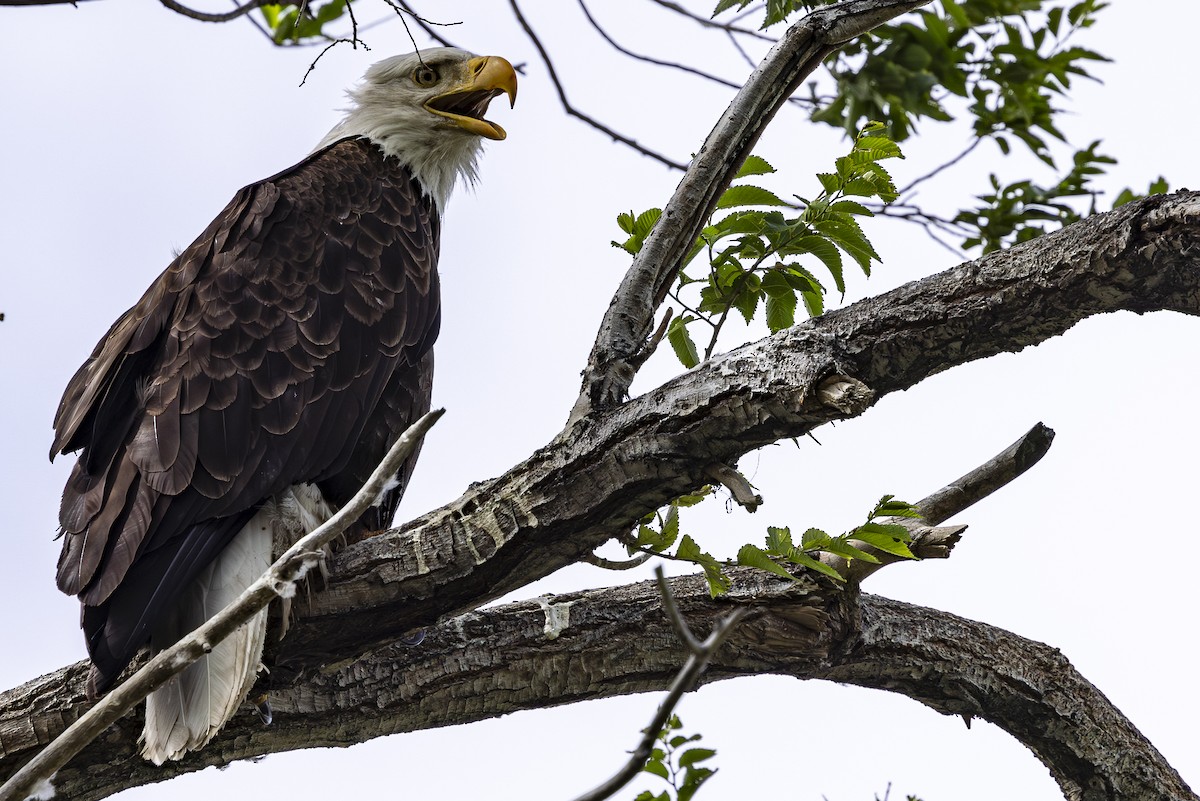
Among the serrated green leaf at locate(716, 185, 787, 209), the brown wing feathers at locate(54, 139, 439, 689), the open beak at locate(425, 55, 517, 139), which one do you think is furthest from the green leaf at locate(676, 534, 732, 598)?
the open beak at locate(425, 55, 517, 139)

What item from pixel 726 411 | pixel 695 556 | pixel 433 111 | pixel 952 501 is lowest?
pixel 695 556

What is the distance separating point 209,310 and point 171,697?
1.14 meters

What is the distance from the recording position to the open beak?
4367 millimetres

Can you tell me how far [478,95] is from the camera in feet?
15.0

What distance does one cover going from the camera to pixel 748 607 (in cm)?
324

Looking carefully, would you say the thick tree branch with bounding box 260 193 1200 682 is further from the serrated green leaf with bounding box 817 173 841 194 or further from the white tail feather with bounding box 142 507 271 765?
the serrated green leaf with bounding box 817 173 841 194

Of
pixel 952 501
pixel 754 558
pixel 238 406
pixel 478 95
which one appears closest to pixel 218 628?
pixel 754 558

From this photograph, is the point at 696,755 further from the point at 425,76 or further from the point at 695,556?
the point at 425,76

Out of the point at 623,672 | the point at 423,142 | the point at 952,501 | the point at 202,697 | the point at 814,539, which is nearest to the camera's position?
Answer: the point at 814,539

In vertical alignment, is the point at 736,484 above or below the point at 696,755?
above

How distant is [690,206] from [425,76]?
84.9 inches

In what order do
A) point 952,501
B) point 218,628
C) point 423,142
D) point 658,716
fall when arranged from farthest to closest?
1. point 423,142
2. point 952,501
3. point 218,628
4. point 658,716

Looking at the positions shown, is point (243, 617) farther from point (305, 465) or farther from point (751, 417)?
point (305, 465)

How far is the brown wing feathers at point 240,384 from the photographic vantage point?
3057 millimetres
